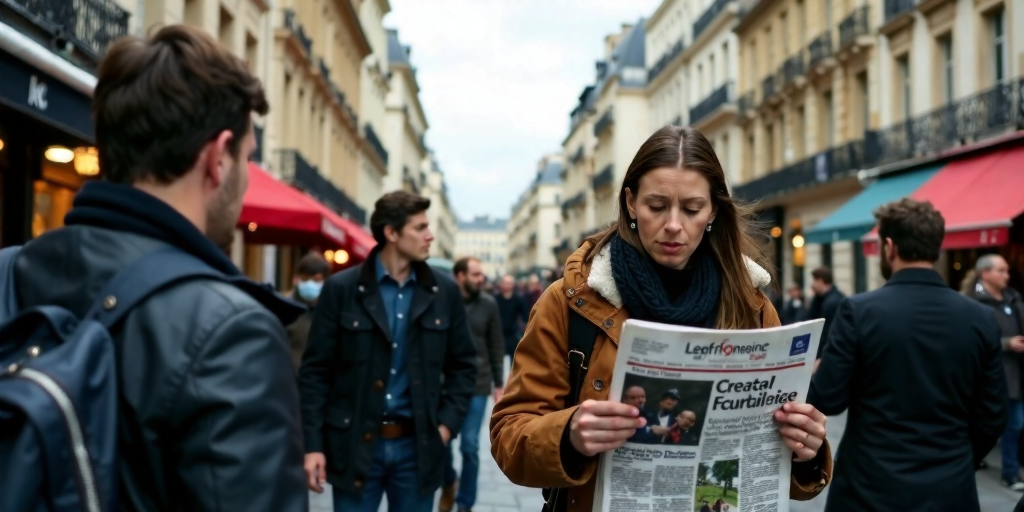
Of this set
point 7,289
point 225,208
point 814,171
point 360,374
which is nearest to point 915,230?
point 360,374

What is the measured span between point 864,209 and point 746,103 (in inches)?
593

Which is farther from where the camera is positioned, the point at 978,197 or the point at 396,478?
the point at 978,197

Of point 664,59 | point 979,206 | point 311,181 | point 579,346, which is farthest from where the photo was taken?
point 664,59

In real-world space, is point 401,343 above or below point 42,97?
below

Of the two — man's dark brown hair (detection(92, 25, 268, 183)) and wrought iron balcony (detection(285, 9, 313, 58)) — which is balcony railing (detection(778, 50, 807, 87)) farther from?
man's dark brown hair (detection(92, 25, 268, 183))

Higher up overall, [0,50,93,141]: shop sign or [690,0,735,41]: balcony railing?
[690,0,735,41]: balcony railing

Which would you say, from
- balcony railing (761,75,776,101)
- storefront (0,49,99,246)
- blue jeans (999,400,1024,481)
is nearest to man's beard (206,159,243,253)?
storefront (0,49,99,246)

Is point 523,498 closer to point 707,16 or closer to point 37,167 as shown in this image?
point 37,167

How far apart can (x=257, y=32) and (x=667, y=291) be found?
18.2 m

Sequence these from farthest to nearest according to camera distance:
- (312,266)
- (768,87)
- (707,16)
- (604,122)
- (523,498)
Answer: (604,122), (707,16), (768,87), (312,266), (523,498)

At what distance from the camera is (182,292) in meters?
1.49

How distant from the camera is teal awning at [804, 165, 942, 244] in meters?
17.5

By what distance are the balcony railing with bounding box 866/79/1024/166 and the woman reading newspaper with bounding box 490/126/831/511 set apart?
595 inches

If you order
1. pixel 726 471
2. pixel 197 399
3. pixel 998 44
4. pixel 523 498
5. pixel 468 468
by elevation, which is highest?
pixel 998 44
